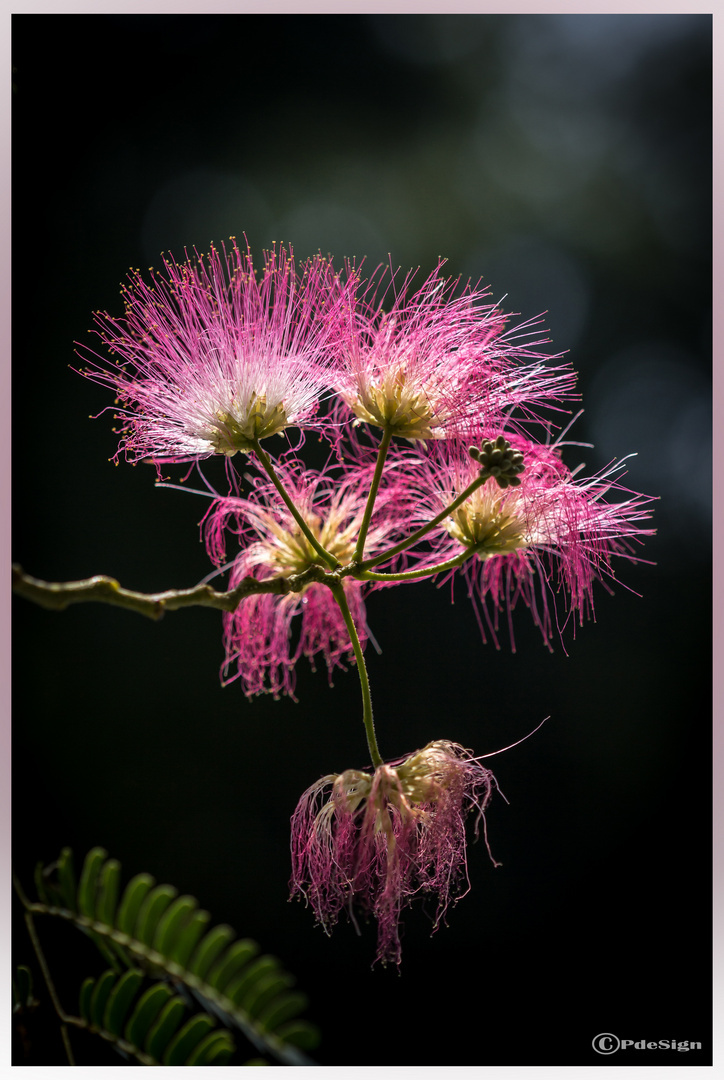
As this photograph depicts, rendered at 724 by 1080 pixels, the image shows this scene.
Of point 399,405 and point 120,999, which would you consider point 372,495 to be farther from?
point 120,999

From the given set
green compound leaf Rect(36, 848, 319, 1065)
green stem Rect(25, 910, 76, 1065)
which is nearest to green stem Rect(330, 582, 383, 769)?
green compound leaf Rect(36, 848, 319, 1065)

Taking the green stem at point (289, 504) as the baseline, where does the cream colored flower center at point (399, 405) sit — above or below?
above

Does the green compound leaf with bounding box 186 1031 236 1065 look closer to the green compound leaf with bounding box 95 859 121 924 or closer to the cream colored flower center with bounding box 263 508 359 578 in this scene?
the green compound leaf with bounding box 95 859 121 924

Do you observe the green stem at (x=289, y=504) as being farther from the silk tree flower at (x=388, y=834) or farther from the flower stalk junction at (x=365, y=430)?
the silk tree flower at (x=388, y=834)

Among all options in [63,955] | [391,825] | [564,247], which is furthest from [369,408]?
[564,247]

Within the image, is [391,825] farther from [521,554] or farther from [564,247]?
[564,247]

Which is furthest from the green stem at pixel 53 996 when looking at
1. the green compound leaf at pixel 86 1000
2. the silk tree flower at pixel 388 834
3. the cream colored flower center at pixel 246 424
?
the cream colored flower center at pixel 246 424
